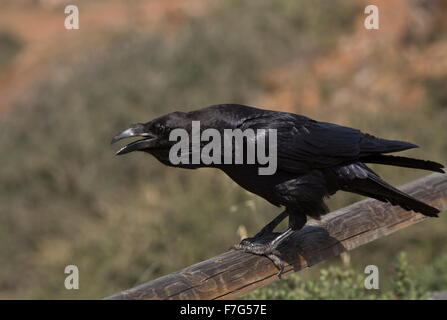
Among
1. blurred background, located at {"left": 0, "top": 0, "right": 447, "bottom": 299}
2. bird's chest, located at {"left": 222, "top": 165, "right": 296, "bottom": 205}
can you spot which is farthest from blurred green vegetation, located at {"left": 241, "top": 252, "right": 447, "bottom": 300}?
bird's chest, located at {"left": 222, "top": 165, "right": 296, "bottom": 205}

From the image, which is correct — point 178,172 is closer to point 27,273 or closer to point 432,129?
point 27,273

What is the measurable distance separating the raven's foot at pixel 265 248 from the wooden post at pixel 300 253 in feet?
0.10

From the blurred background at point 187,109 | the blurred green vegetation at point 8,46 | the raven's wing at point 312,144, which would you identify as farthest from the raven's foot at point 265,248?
the blurred green vegetation at point 8,46

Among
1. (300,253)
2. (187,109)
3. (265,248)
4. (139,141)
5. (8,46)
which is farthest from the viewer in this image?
(8,46)

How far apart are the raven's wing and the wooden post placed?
0.35 m

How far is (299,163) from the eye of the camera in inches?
164

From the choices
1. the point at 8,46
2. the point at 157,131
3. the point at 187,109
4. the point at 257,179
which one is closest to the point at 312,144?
the point at 257,179

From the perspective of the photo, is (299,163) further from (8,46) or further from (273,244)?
(8,46)

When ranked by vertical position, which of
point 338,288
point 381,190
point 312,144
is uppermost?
point 312,144

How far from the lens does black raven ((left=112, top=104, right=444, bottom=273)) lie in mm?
3980

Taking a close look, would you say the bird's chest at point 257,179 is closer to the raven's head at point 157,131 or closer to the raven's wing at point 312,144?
the raven's wing at point 312,144

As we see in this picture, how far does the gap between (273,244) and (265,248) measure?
0.21ft
